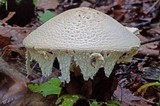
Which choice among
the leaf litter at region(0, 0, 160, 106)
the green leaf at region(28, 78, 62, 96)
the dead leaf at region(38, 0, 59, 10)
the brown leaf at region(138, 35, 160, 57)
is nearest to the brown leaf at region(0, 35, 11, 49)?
the leaf litter at region(0, 0, 160, 106)

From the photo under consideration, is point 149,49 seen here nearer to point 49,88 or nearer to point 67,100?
point 49,88

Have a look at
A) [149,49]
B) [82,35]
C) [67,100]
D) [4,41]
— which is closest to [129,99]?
[67,100]

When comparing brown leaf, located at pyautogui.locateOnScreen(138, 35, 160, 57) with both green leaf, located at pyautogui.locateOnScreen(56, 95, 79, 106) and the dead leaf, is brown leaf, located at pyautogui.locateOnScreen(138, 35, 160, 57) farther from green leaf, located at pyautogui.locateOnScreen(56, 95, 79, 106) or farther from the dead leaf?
the dead leaf

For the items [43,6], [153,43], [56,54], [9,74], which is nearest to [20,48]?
[9,74]

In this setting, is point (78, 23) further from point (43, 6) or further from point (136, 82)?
point (43, 6)

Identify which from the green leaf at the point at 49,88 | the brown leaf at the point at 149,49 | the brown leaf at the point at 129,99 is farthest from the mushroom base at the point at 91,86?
the brown leaf at the point at 149,49
